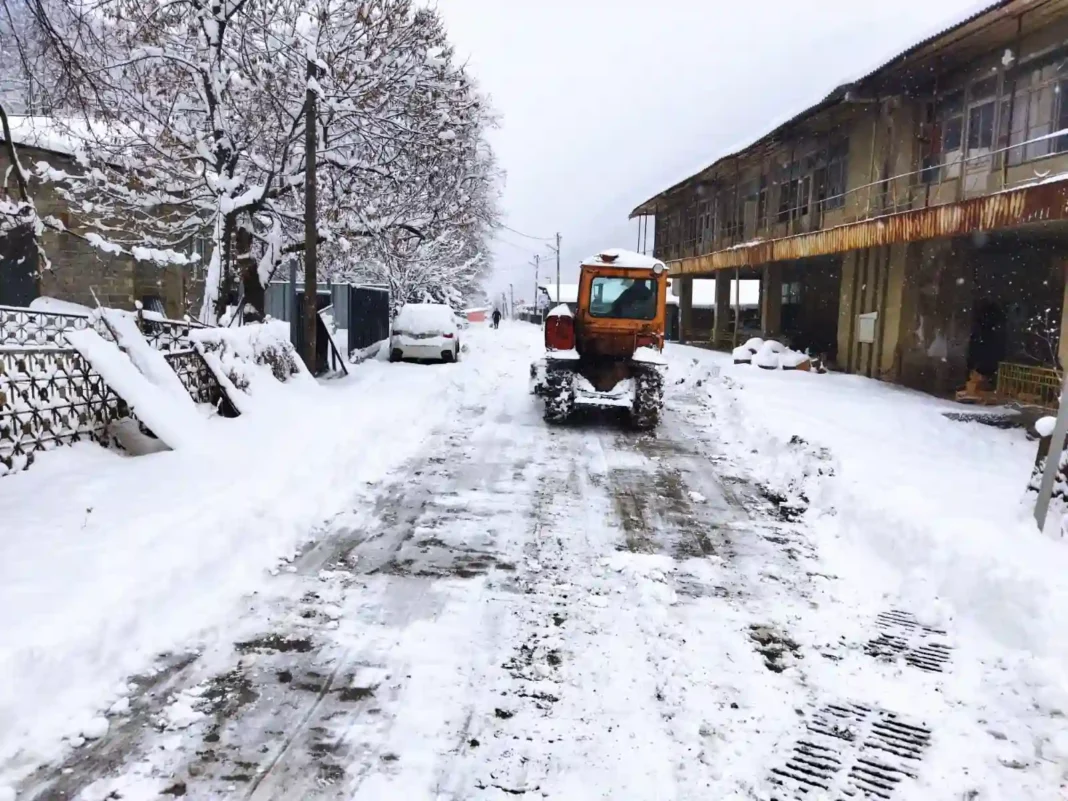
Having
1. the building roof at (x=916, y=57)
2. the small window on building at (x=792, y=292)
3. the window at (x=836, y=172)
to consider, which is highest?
the building roof at (x=916, y=57)

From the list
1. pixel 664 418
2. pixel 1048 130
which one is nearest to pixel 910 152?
pixel 1048 130

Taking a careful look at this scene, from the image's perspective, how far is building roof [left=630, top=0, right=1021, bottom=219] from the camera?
1273 cm

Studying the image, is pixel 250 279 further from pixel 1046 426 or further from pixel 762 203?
pixel 762 203

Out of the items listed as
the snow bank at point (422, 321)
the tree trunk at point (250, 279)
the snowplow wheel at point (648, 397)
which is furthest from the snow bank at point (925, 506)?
the tree trunk at point (250, 279)

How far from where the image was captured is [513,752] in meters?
3.31

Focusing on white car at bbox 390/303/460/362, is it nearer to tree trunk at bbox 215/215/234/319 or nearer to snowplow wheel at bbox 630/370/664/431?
tree trunk at bbox 215/215/234/319

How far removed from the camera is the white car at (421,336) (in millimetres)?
19703

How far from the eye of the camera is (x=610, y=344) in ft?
41.6

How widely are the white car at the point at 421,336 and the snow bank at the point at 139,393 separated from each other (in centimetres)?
1144

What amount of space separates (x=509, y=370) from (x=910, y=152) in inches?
463

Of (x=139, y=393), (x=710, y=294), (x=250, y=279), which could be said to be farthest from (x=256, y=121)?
(x=710, y=294)

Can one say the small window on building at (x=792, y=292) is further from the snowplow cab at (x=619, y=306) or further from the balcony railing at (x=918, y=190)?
the snowplow cab at (x=619, y=306)

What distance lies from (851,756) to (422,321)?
1755cm

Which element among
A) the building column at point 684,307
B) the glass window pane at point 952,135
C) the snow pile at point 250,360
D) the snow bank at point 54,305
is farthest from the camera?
the building column at point 684,307
